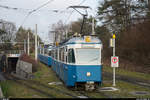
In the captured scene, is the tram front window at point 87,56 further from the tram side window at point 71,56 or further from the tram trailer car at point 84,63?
the tram side window at point 71,56

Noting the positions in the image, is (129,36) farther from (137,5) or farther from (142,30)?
(137,5)

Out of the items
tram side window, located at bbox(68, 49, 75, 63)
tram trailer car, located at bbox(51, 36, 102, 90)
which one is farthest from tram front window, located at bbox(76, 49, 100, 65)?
tram side window, located at bbox(68, 49, 75, 63)

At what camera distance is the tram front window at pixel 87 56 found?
1254cm

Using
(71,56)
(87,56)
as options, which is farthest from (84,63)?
(71,56)

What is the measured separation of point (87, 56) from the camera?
12.6 meters

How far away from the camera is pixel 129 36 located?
30156mm

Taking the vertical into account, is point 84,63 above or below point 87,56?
below

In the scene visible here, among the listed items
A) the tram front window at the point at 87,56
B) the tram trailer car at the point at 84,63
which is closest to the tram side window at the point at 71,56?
the tram trailer car at the point at 84,63

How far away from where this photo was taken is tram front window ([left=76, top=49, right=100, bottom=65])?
12539 mm

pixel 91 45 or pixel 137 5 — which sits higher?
pixel 137 5

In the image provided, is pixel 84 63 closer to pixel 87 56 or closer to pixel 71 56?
pixel 87 56

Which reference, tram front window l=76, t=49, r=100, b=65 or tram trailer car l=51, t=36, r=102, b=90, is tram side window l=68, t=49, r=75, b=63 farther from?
tram front window l=76, t=49, r=100, b=65

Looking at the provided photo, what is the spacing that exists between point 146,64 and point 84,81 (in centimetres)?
1573

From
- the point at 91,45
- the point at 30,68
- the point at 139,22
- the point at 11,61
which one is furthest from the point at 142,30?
the point at 11,61
